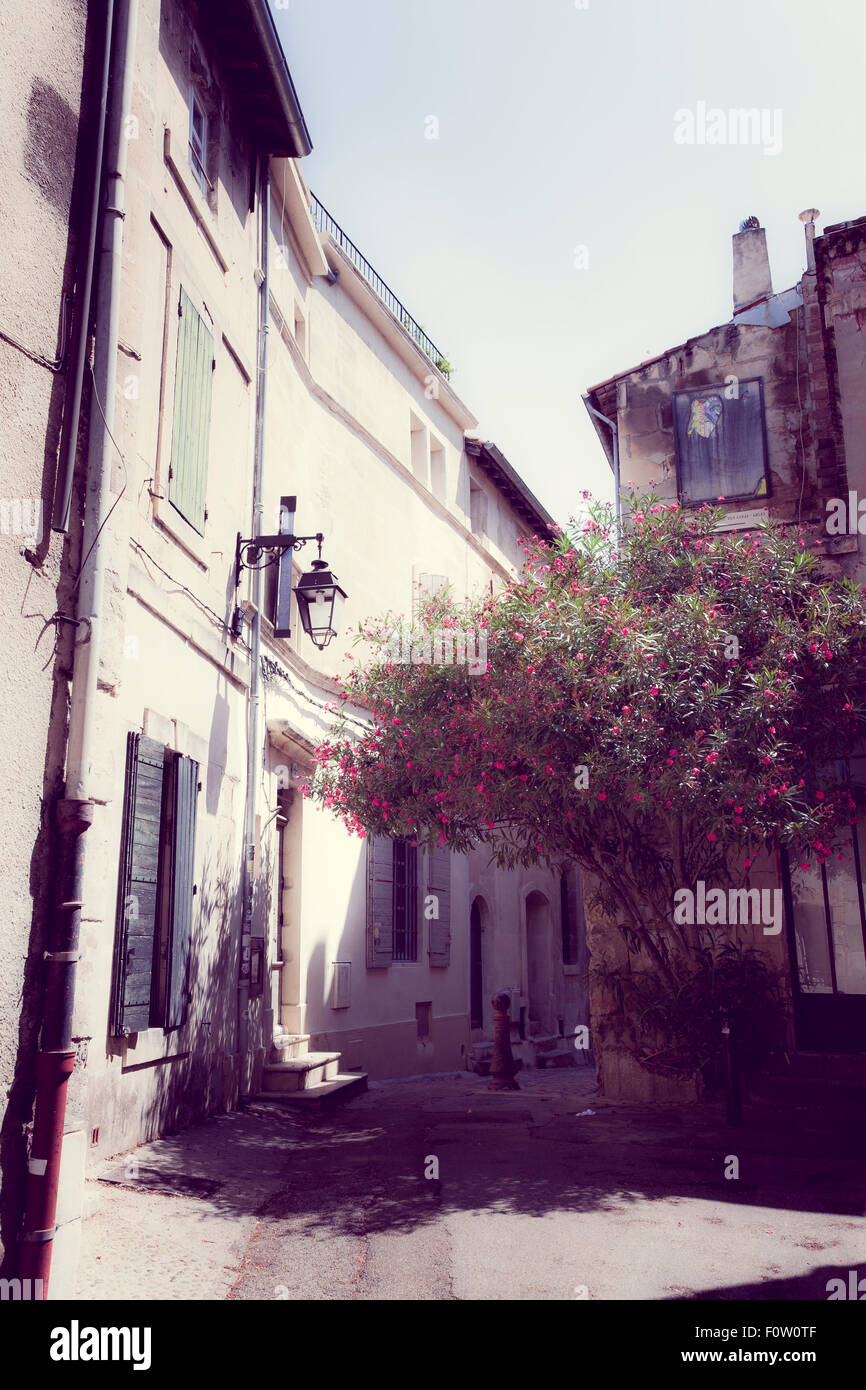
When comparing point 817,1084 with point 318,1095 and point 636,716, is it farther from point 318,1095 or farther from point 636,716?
point 318,1095

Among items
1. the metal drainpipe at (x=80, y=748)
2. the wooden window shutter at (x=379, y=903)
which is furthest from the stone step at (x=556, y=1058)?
the metal drainpipe at (x=80, y=748)

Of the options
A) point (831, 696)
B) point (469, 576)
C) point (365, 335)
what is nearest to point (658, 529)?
point (831, 696)

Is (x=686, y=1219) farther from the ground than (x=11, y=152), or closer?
closer

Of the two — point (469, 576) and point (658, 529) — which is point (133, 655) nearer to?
point (658, 529)

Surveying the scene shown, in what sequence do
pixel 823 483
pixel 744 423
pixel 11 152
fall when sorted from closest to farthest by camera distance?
pixel 11 152, pixel 823 483, pixel 744 423

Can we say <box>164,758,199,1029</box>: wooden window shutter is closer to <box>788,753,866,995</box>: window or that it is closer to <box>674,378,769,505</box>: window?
<box>788,753,866,995</box>: window

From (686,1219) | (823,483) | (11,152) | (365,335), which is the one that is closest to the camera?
(11,152)

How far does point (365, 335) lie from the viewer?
1561cm

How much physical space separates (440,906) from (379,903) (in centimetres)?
222

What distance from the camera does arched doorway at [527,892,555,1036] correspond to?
2009 centimetres

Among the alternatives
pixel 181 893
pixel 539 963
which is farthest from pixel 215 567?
pixel 539 963

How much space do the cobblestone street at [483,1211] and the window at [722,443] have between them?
5.98 meters

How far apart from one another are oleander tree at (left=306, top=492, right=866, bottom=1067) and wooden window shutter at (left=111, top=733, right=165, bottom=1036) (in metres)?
2.26

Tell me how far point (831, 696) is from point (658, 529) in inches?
75.4
